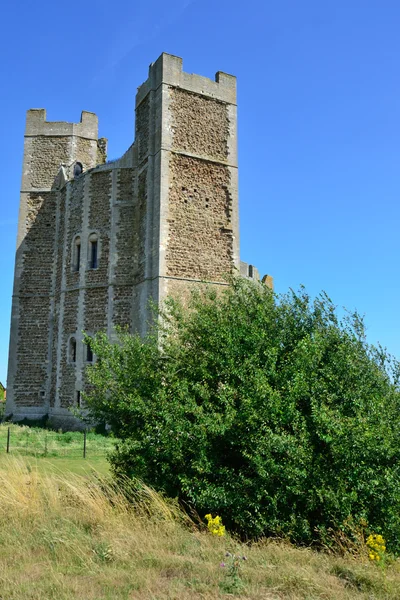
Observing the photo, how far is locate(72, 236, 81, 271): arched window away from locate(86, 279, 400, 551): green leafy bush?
12.7 meters

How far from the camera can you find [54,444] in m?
14.5

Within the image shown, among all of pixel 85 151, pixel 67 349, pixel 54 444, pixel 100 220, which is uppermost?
pixel 85 151

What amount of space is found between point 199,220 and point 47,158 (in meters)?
9.28

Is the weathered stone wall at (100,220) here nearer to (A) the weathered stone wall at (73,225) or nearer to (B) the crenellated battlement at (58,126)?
(A) the weathered stone wall at (73,225)

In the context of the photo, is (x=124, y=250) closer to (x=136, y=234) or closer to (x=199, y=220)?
(x=136, y=234)

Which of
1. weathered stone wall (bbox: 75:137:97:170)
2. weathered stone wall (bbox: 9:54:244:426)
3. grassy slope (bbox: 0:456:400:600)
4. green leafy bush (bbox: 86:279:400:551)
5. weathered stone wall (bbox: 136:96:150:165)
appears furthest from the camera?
weathered stone wall (bbox: 75:137:97:170)

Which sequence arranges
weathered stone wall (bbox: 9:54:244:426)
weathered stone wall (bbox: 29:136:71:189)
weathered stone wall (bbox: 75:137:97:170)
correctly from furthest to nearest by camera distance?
weathered stone wall (bbox: 75:137:97:170), weathered stone wall (bbox: 29:136:71:189), weathered stone wall (bbox: 9:54:244:426)

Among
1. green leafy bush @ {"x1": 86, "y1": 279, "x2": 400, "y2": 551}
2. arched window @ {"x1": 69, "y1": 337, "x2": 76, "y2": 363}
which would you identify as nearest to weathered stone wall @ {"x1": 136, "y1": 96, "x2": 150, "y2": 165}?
arched window @ {"x1": 69, "y1": 337, "x2": 76, "y2": 363}

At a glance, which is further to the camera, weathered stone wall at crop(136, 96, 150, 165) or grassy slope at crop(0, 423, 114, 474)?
weathered stone wall at crop(136, 96, 150, 165)

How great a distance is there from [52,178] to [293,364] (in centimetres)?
1917

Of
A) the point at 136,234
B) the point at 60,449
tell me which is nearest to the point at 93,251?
the point at 136,234

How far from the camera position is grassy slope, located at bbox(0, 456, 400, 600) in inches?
174

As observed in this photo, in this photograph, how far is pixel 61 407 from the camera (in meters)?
19.9

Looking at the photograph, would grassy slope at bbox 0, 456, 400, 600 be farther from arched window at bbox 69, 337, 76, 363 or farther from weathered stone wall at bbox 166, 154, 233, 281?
arched window at bbox 69, 337, 76, 363
